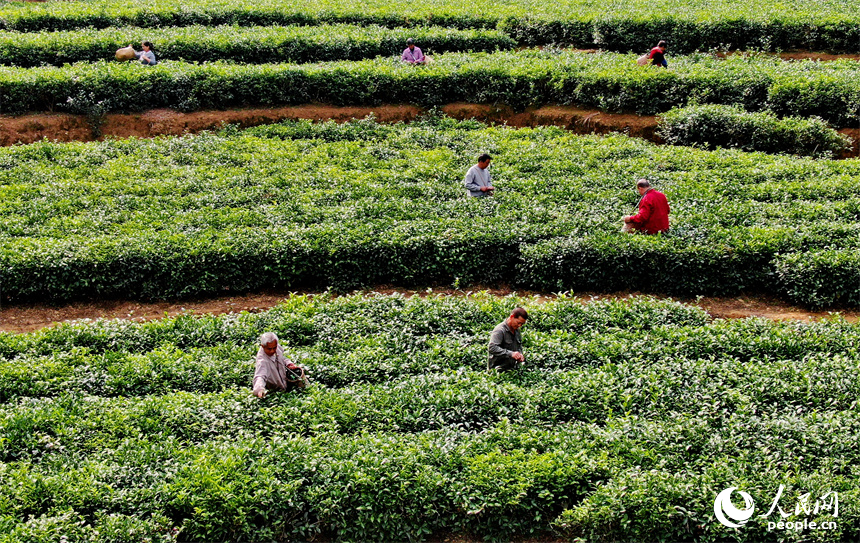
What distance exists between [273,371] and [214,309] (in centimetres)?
422

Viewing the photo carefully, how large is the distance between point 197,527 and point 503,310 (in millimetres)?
6229

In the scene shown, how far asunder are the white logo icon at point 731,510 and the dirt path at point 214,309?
5626mm

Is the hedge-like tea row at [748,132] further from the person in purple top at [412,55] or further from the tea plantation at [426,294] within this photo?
the person in purple top at [412,55]

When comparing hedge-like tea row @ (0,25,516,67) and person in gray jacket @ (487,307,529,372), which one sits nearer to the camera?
person in gray jacket @ (487,307,529,372)

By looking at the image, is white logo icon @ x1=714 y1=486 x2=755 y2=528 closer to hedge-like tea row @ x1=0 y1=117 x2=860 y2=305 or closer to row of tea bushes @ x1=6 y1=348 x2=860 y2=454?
row of tea bushes @ x1=6 y1=348 x2=860 y2=454

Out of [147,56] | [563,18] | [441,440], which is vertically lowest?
[441,440]

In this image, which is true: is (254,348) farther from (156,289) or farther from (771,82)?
(771,82)

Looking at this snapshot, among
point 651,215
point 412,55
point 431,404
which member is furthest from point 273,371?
point 412,55

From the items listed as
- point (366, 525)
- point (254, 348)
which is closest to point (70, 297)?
point (254, 348)

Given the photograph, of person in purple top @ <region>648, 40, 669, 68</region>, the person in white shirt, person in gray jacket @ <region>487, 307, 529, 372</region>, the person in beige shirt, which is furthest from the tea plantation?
the person in white shirt

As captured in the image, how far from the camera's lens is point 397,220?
15.4 metres

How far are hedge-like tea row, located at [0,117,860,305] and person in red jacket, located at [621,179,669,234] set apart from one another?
36cm

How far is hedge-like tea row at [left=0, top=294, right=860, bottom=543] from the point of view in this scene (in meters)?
8.37

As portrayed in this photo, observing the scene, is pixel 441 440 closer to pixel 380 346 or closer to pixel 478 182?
pixel 380 346
